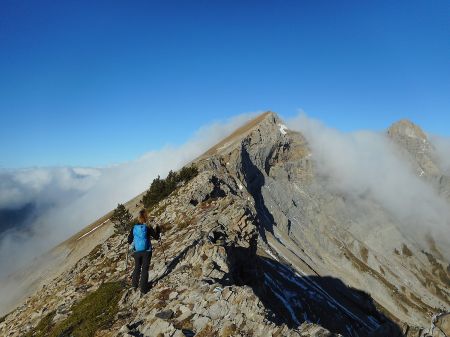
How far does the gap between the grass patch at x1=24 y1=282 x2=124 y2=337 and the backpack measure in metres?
2.83

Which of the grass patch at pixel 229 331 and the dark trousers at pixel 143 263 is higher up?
the dark trousers at pixel 143 263

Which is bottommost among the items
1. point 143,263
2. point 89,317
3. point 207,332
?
point 207,332

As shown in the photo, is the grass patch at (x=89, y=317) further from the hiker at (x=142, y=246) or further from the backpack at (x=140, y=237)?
the backpack at (x=140, y=237)

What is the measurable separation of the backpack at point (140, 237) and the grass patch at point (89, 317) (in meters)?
2.83

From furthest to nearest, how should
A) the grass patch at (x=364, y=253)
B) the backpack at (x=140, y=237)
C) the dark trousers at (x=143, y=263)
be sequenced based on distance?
the grass patch at (x=364, y=253) → the backpack at (x=140, y=237) → the dark trousers at (x=143, y=263)

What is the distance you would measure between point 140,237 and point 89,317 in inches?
164

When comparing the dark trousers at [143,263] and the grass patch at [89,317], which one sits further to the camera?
the dark trousers at [143,263]

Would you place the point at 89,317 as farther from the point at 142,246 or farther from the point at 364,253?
the point at 364,253

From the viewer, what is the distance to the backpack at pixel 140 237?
703 inches

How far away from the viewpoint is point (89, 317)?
17.2m

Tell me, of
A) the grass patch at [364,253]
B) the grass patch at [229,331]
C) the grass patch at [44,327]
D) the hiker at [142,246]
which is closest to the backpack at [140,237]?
the hiker at [142,246]

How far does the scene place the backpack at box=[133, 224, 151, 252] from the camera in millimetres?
17844

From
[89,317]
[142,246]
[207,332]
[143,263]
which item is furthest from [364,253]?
[207,332]

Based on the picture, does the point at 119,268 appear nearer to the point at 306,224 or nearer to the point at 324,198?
the point at 306,224
